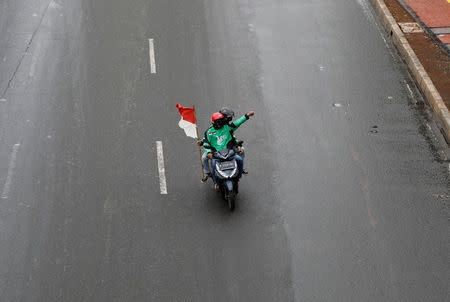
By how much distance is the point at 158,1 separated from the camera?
20875 mm

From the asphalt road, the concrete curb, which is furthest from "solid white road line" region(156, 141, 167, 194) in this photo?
the concrete curb

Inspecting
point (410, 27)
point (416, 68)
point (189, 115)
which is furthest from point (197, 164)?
point (410, 27)

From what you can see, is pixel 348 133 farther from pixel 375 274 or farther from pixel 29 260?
pixel 29 260

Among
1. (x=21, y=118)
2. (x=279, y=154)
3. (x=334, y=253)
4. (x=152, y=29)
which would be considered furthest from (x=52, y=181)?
(x=152, y=29)

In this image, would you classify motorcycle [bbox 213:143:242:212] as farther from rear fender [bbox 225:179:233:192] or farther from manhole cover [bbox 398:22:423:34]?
manhole cover [bbox 398:22:423:34]

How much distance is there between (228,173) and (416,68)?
664 centimetres

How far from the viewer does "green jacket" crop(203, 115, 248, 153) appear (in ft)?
44.1

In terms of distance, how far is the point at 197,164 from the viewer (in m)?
14.6

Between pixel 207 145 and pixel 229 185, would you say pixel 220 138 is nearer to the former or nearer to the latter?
pixel 207 145

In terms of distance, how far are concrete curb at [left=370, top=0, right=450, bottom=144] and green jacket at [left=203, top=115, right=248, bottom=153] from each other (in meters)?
4.81

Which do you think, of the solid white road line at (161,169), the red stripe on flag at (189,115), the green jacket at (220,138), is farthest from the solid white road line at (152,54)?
the green jacket at (220,138)

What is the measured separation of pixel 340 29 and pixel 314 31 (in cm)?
70

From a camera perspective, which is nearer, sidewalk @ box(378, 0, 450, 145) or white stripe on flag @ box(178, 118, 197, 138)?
white stripe on flag @ box(178, 118, 197, 138)

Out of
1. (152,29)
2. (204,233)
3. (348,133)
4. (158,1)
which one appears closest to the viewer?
(204,233)
